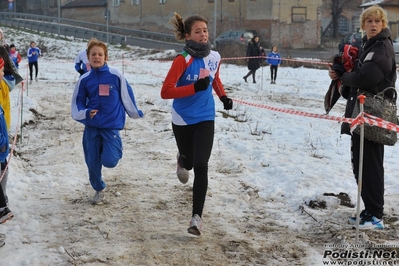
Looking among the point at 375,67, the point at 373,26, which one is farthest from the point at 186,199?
the point at 373,26

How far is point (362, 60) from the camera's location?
5059 millimetres

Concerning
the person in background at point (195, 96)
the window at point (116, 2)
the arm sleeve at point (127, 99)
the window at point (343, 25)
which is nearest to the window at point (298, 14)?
the window at point (343, 25)

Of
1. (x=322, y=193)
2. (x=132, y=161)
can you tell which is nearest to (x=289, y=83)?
(x=132, y=161)

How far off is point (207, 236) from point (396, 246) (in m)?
1.60

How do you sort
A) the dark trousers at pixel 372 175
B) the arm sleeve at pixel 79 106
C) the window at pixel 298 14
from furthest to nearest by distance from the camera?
the window at pixel 298 14, the arm sleeve at pixel 79 106, the dark trousers at pixel 372 175

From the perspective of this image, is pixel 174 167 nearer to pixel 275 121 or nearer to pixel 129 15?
pixel 275 121

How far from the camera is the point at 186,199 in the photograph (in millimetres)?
6305

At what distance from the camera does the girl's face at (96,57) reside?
5945mm

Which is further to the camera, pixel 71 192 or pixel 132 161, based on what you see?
pixel 132 161

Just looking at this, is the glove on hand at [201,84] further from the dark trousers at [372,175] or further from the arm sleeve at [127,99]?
the dark trousers at [372,175]

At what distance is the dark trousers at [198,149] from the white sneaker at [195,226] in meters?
0.06

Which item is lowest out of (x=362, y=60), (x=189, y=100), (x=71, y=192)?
(x=71, y=192)

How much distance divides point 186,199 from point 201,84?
1.71m

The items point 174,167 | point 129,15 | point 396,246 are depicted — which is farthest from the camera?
point 129,15
